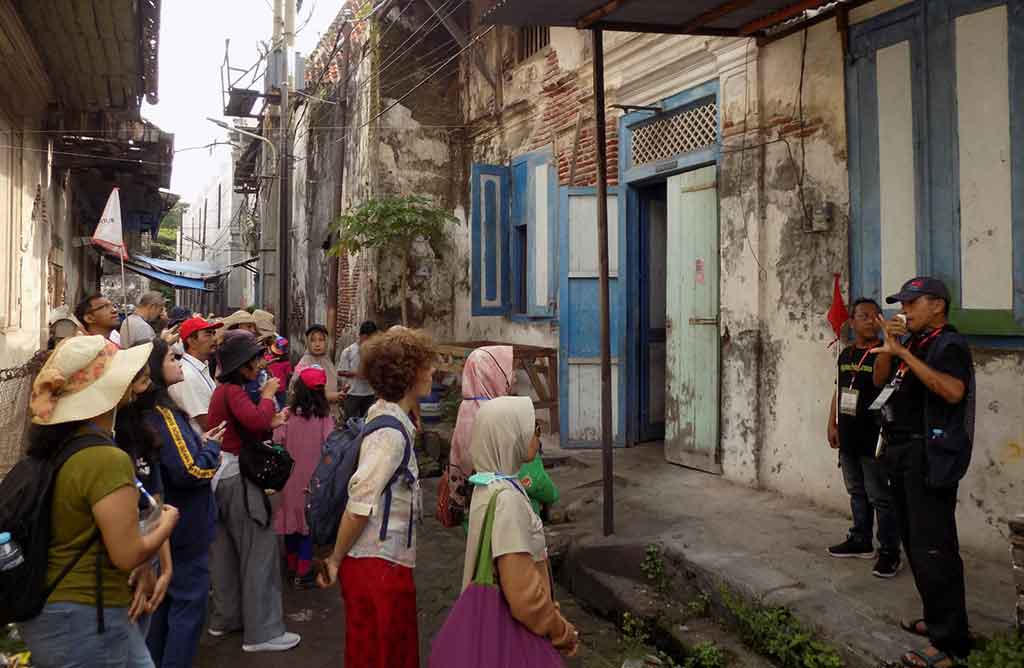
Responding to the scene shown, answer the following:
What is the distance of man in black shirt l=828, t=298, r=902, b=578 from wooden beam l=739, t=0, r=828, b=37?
2.03 metres

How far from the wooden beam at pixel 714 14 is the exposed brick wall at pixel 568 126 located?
209 cm

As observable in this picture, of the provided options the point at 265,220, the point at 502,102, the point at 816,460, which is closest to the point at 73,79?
the point at 502,102

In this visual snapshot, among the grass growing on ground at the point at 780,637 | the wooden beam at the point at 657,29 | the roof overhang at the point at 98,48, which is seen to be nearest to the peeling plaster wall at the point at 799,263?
the wooden beam at the point at 657,29

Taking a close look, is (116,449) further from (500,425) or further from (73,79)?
(73,79)

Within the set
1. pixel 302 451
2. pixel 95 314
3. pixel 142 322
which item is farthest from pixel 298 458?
pixel 142 322

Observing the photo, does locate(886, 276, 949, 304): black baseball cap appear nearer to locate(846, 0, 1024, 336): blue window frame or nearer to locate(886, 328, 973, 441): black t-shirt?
locate(886, 328, 973, 441): black t-shirt

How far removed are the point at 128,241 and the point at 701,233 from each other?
18880 millimetres

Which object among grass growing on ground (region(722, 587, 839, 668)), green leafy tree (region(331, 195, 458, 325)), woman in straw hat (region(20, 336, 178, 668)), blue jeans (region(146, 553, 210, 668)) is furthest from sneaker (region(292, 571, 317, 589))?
green leafy tree (region(331, 195, 458, 325))

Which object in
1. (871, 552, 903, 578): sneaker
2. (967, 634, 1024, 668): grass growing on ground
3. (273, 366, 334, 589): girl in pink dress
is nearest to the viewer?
(967, 634, 1024, 668): grass growing on ground

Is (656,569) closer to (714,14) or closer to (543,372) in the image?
(714,14)

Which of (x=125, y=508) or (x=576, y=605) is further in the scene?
(x=576, y=605)

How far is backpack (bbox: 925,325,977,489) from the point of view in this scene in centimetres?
312

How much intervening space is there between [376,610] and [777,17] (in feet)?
14.9

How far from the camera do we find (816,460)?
17.3ft
